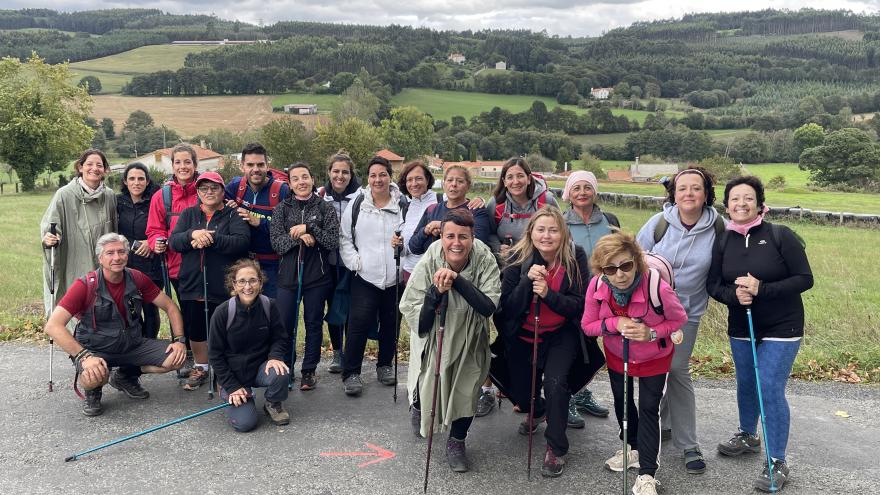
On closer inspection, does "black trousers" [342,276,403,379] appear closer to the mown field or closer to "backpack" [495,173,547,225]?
"backpack" [495,173,547,225]

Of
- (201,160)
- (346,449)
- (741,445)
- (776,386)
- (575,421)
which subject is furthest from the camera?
(201,160)

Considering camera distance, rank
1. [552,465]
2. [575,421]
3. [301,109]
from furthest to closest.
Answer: [301,109], [575,421], [552,465]

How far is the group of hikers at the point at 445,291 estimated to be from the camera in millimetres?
5422

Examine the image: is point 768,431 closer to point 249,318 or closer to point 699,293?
point 699,293

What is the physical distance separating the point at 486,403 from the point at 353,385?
1.43 m

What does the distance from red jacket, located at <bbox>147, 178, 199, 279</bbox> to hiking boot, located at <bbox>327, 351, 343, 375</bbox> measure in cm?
204

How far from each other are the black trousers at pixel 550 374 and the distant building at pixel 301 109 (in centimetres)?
10765

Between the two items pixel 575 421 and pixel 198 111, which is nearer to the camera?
pixel 575 421

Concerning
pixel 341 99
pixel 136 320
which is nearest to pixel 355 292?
pixel 136 320

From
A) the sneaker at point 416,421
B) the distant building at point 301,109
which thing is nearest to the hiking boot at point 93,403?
the sneaker at point 416,421

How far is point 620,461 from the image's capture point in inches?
224

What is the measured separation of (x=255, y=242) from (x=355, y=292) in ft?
4.37

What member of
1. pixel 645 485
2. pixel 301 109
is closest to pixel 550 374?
pixel 645 485

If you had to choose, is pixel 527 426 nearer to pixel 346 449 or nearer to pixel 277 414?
pixel 346 449
